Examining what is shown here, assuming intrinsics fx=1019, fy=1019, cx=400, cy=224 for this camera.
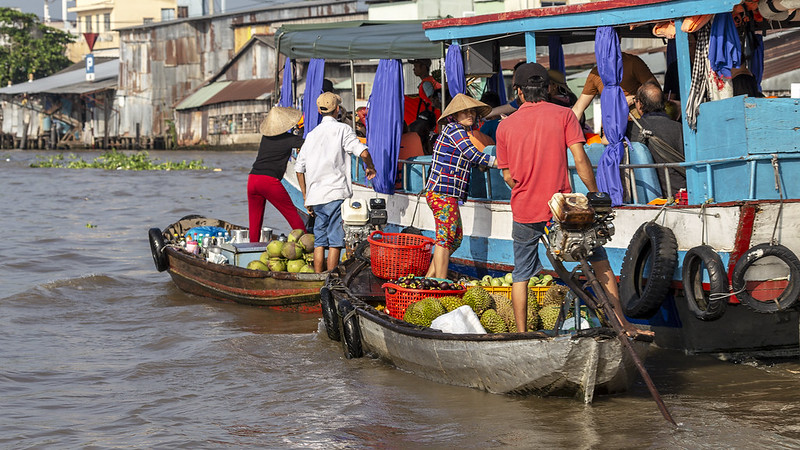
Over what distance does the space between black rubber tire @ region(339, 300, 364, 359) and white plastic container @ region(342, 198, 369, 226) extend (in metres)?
1.90

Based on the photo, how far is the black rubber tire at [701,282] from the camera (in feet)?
22.9

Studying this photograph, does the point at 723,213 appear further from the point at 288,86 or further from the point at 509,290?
the point at 288,86

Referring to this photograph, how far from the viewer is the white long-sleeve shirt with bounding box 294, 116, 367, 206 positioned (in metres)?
9.35

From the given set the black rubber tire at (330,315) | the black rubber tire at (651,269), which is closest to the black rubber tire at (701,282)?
the black rubber tire at (651,269)

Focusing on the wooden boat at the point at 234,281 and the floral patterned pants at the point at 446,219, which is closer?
the floral patterned pants at the point at 446,219

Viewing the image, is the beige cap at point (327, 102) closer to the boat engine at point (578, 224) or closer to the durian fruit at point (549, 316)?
the durian fruit at point (549, 316)

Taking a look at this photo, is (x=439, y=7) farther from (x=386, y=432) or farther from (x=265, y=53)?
(x=386, y=432)

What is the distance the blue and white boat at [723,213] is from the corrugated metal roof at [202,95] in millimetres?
38255

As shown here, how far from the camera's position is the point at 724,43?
24.5 ft

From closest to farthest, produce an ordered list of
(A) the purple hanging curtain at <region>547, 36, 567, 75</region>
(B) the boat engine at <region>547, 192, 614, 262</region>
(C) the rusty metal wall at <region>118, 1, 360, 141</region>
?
(B) the boat engine at <region>547, 192, 614, 262</region> → (A) the purple hanging curtain at <region>547, 36, 567, 75</region> → (C) the rusty metal wall at <region>118, 1, 360, 141</region>

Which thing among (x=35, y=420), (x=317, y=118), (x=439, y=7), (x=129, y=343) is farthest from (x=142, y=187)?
(x=35, y=420)

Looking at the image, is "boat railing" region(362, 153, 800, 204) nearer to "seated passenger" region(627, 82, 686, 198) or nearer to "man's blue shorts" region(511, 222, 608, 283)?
"seated passenger" region(627, 82, 686, 198)

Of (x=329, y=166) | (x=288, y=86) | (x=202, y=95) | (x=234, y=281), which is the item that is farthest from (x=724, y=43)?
(x=202, y=95)

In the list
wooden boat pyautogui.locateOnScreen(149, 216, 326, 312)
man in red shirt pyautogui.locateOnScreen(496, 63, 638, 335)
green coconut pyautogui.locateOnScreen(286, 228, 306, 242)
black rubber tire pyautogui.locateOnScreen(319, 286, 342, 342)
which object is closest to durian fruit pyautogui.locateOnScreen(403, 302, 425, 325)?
man in red shirt pyautogui.locateOnScreen(496, 63, 638, 335)
